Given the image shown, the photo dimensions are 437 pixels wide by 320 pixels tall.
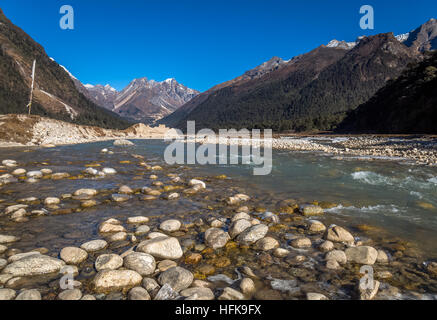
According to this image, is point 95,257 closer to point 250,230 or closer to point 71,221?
point 71,221

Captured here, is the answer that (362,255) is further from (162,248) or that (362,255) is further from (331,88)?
(331,88)

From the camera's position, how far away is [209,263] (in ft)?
13.2

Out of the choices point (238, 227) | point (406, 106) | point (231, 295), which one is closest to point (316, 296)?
point (231, 295)

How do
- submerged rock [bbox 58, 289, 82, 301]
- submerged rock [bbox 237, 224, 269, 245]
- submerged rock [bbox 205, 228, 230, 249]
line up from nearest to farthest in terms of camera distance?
submerged rock [bbox 58, 289, 82, 301] < submerged rock [bbox 205, 228, 230, 249] < submerged rock [bbox 237, 224, 269, 245]

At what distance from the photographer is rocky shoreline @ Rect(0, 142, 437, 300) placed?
10.5ft

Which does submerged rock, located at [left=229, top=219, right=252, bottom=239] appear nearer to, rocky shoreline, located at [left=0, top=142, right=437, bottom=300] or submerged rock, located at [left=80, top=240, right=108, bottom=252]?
rocky shoreline, located at [left=0, top=142, right=437, bottom=300]

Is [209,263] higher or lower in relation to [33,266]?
lower

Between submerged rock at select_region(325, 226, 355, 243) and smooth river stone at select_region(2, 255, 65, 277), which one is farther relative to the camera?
submerged rock at select_region(325, 226, 355, 243)

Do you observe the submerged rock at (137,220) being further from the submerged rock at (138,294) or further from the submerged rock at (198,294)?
the submerged rock at (198,294)

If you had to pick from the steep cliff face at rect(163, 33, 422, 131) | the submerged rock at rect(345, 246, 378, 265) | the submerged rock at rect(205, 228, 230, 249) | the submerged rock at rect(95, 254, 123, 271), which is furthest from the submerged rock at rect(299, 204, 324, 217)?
the steep cliff face at rect(163, 33, 422, 131)

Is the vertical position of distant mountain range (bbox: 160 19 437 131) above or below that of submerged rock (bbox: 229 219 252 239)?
above

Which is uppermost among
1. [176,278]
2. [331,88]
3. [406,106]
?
[331,88]

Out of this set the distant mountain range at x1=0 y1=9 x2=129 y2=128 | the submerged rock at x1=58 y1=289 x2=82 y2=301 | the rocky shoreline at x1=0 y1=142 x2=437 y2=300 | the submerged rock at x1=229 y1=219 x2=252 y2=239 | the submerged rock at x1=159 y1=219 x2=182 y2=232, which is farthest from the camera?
the distant mountain range at x1=0 y1=9 x2=129 y2=128

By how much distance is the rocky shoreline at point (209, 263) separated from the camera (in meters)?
3.19
